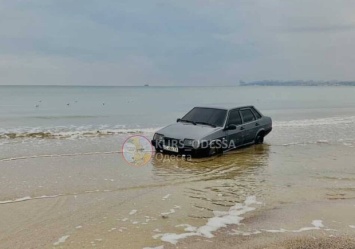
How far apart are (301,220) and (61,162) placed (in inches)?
281

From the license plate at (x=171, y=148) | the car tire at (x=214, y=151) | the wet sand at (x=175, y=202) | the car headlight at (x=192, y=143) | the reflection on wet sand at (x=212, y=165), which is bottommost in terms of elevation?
the wet sand at (x=175, y=202)

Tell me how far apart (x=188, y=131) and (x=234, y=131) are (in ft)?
5.79

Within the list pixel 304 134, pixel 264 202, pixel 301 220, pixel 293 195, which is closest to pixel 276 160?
pixel 293 195

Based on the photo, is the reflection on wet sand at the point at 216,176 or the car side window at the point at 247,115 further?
the car side window at the point at 247,115

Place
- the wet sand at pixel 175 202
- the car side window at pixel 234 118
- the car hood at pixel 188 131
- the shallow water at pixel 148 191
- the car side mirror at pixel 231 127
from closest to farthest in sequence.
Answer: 1. the wet sand at pixel 175 202
2. the shallow water at pixel 148 191
3. the car hood at pixel 188 131
4. the car side mirror at pixel 231 127
5. the car side window at pixel 234 118

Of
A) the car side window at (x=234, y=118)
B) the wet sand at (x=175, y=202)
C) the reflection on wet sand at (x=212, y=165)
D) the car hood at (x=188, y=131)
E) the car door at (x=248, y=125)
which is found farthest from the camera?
the car door at (x=248, y=125)

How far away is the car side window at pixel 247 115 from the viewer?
506 inches

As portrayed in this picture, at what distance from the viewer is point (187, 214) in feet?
19.5

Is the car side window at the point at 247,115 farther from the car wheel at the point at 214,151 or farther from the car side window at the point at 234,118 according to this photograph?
the car wheel at the point at 214,151

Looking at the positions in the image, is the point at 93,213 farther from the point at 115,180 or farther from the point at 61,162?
the point at 61,162

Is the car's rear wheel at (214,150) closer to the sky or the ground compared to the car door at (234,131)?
closer to the ground

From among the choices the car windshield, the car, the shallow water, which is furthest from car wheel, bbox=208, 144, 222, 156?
the car windshield

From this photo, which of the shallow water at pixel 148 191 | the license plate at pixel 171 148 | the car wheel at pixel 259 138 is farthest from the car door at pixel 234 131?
the license plate at pixel 171 148

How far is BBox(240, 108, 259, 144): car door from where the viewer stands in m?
12.7
